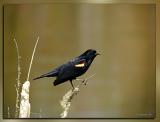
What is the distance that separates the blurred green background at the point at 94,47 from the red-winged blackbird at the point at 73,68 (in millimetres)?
41

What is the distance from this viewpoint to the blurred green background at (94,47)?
309cm

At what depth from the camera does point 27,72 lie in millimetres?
3102

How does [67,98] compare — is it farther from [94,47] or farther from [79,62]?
[94,47]

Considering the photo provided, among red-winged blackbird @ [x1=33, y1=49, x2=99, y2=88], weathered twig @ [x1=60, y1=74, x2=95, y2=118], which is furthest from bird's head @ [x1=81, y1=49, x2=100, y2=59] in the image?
weathered twig @ [x1=60, y1=74, x2=95, y2=118]

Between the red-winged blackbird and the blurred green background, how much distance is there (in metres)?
0.04

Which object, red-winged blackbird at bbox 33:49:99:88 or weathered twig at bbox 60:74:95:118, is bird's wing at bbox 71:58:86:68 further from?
weathered twig at bbox 60:74:95:118

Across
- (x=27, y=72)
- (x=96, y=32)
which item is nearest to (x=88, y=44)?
(x=96, y=32)

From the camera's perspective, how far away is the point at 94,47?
3.11 m

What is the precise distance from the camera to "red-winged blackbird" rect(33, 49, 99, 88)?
3.11 m

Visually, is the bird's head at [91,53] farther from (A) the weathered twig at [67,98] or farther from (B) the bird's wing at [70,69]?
(A) the weathered twig at [67,98]

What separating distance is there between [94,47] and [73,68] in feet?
0.88

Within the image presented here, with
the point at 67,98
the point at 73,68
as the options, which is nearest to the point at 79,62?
the point at 73,68

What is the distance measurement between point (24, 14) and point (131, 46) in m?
1.01

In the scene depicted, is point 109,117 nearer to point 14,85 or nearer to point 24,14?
point 14,85
